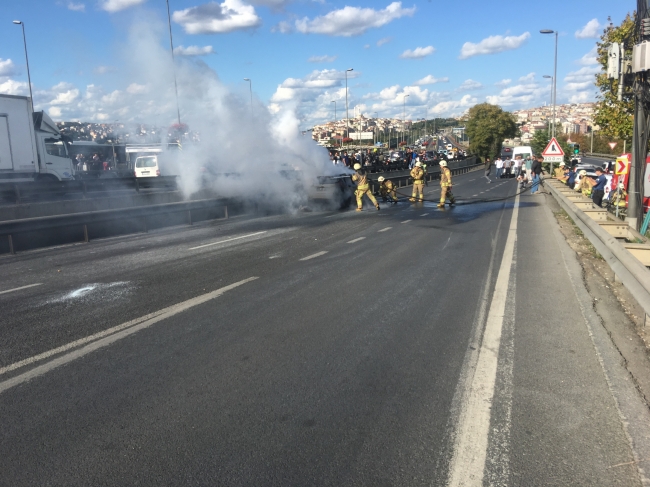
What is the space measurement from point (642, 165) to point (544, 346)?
9.90 meters

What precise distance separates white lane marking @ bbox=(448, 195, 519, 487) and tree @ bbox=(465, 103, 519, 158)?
99300mm

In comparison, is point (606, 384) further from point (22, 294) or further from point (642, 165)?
point (642, 165)

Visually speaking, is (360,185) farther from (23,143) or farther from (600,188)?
(23,143)

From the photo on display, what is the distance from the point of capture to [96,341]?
5840 millimetres

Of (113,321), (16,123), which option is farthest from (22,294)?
(16,123)

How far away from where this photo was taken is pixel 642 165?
44.1ft

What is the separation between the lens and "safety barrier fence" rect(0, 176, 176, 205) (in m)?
19.2

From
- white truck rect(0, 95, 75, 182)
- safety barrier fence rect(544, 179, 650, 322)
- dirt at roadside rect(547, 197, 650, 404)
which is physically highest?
white truck rect(0, 95, 75, 182)

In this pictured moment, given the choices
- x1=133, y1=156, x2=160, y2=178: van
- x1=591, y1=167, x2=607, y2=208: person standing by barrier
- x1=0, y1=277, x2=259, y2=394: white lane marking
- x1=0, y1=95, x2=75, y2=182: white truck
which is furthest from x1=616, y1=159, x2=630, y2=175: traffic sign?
x1=133, y1=156, x2=160, y2=178: van

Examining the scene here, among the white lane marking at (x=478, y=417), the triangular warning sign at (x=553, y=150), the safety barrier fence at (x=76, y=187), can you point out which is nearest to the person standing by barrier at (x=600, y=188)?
the triangular warning sign at (x=553, y=150)

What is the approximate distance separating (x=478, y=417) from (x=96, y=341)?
389cm

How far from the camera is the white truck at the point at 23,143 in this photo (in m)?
21.0

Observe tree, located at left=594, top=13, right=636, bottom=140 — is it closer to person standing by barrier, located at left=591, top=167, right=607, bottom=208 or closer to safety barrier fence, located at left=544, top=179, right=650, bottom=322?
person standing by barrier, located at left=591, top=167, right=607, bottom=208

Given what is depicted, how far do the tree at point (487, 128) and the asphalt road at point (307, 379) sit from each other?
3799 inches
